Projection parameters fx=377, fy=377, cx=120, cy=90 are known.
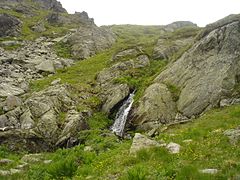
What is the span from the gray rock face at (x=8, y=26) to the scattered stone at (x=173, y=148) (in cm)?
6296

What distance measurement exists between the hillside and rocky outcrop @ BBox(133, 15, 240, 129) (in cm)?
10

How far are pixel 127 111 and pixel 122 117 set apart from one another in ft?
2.44

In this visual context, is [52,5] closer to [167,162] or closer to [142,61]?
[142,61]

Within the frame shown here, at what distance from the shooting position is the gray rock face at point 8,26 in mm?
75438

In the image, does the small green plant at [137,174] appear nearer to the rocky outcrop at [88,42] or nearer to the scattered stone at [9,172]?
the scattered stone at [9,172]

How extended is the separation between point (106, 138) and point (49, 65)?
2886 centimetres

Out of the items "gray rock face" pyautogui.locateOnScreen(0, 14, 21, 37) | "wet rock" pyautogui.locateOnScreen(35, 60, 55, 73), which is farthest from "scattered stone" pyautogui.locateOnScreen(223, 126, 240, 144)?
"gray rock face" pyautogui.locateOnScreen(0, 14, 21, 37)

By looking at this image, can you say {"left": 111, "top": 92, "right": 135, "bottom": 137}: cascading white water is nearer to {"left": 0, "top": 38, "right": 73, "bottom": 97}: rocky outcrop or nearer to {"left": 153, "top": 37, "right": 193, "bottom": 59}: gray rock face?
{"left": 0, "top": 38, "right": 73, "bottom": 97}: rocky outcrop

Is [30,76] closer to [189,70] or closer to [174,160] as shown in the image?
[189,70]

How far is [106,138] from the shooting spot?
2669 cm

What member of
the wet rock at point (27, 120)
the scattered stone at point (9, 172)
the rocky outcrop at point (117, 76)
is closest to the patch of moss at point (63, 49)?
the rocky outcrop at point (117, 76)

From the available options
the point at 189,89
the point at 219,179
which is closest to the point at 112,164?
the point at 219,179

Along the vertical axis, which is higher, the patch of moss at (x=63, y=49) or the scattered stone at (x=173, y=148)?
the patch of moss at (x=63, y=49)

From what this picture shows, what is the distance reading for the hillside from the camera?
16.4 metres
